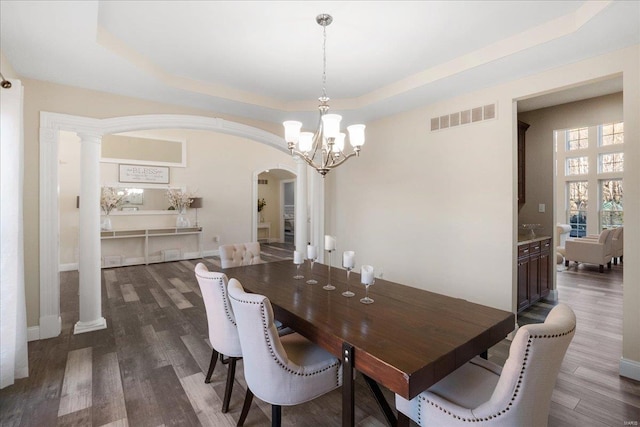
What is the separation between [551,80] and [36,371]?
519 cm

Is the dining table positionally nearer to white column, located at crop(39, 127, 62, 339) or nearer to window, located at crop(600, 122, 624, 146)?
white column, located at crop(39, 127, 62, 339)

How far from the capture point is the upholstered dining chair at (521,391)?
1.15m

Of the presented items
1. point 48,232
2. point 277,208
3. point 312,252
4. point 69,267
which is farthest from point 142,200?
point 312,252

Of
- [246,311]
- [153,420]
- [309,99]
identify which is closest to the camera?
[246,311]

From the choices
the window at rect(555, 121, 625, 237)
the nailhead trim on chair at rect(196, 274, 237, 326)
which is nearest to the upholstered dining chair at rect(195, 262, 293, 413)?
the nailhead trim on chair at rect(196, 274, 237, 326)

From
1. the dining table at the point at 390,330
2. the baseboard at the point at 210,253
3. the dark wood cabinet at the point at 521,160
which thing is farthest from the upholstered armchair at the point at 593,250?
the baseboard at the point at 210,253

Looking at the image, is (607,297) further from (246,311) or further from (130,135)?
(130,135)

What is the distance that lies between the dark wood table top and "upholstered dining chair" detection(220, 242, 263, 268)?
34.5 inches

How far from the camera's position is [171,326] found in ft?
11.5

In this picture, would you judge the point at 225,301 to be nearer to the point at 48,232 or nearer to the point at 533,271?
the point at 48,232

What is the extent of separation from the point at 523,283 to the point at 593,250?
384cm

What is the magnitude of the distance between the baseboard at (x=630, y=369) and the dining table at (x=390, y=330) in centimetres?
162

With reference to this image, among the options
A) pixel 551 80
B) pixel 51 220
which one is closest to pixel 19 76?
pixel 51 220

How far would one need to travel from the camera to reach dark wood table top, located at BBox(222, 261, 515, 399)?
4.24 ft
